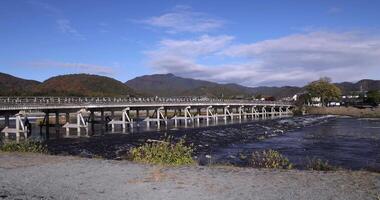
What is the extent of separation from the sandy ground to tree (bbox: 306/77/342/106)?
148 m

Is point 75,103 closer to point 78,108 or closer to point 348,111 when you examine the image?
point 78,108

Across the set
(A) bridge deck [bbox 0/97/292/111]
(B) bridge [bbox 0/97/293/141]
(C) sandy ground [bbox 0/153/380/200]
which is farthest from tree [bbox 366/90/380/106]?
(C) sandy ground [bbox 0/153/380/200]

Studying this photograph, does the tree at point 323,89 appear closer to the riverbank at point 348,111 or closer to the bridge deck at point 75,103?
the riverbank at point 348,111

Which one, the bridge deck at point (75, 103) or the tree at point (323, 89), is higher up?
the tree at point (323, 89)

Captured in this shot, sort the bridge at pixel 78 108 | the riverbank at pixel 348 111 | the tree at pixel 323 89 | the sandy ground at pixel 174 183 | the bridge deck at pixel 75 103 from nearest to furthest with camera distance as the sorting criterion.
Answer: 1. the sandy ground at pixel 174 183
2. the bridge at pixel 78 108
3. the bridge deck at pixel 75 103
4. the riverbank at pixel 348 111
5. the tree at pixel 323 89

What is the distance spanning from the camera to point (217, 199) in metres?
11.0

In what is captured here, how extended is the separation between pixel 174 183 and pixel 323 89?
151m

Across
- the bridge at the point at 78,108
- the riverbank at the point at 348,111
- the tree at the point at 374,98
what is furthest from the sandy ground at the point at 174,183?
the tree at the point at 374,98

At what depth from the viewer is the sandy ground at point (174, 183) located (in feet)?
37.7

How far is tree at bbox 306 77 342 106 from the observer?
513ft

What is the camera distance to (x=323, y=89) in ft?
514

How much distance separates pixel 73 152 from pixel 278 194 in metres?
25.1

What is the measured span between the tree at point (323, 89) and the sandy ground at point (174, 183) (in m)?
148

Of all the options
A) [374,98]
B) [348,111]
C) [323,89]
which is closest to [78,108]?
[348,111]
